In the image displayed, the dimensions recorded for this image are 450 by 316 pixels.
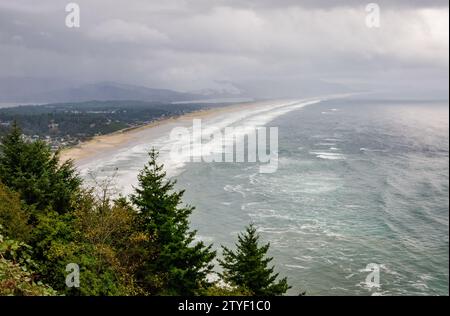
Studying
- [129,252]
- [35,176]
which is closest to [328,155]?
[35,176]

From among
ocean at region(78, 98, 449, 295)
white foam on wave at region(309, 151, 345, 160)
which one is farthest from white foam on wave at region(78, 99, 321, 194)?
white foam on wave at region(309, 151, 345, 160)

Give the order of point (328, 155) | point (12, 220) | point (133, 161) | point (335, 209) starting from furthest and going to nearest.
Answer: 1. point (328, 155)
2. point (133, 161)
3. point (335, 209)
4. point (12, 220)

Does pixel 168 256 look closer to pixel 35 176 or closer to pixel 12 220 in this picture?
pixel 12 220

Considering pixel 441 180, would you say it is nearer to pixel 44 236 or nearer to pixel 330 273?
pixel 330 273
